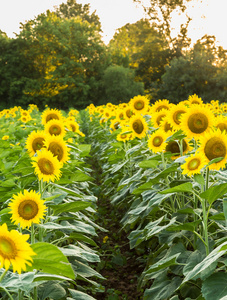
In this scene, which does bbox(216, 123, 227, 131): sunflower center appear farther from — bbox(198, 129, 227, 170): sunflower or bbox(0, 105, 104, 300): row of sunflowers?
bbox(0, 105, 104, 300): row of sunflowers

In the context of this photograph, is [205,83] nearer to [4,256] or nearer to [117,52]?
[117,52]

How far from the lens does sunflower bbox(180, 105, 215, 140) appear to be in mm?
2715

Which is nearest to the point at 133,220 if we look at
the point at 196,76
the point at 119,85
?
the point at 196,76

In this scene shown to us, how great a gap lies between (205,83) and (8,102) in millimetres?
16252

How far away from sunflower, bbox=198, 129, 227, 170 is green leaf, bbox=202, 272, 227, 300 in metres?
0.70

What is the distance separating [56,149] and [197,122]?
1051 millimetres

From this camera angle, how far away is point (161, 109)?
4246 millimetres

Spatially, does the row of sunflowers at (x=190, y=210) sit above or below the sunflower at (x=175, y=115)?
below

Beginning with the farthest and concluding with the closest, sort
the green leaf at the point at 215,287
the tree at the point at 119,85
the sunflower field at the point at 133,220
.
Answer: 1. the tree at the point at 119,85
2. the green leaf at the point at 215,287
3. the sunflower field at the point at 133,220

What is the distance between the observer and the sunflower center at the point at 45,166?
243 cm

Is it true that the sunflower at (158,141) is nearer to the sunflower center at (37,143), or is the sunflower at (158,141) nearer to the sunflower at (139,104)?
the sunflower center at (37,143)

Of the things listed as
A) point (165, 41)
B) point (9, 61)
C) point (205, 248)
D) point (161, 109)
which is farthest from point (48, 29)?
point (205, 248)

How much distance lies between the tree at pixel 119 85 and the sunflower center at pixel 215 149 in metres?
25.7

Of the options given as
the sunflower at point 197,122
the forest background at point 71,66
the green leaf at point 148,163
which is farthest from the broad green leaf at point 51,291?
the forest background at point 71,66
